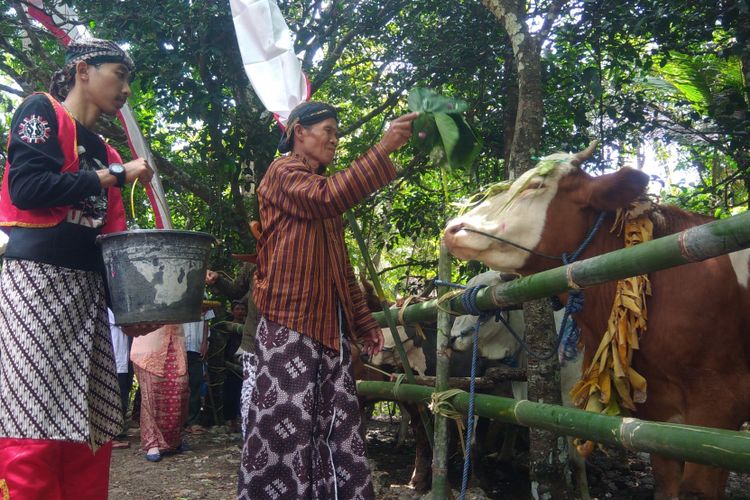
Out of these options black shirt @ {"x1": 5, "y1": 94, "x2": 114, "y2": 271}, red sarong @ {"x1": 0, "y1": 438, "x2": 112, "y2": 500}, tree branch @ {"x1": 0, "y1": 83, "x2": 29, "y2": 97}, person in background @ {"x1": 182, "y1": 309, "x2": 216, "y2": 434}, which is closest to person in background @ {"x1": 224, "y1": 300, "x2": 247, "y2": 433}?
person in background @ {"x1": 182, "y1": 309, "x2": 216, "y2": 434}

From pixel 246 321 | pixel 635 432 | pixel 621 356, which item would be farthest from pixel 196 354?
pixel 635 432

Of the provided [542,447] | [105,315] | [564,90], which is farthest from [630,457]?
[105,315]

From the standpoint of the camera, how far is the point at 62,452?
260cm

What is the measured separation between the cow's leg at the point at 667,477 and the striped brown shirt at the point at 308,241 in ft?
4.49

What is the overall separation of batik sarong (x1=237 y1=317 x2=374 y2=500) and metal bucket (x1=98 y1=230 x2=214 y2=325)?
39 cm

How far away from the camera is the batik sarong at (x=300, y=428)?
8.72 ft

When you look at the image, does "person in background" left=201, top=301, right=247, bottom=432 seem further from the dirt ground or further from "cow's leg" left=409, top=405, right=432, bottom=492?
"cow's leg" left=409, top=405, right=432, bottom=492

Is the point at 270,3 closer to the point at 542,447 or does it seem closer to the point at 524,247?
the point at 524,247

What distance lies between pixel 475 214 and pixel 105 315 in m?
1.62

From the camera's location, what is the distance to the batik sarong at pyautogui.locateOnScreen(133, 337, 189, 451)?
6699 millimetres

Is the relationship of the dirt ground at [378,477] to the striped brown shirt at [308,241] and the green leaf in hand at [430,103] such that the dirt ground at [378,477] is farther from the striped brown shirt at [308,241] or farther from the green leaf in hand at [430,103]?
Result: the green leaf in hand at [430,103]

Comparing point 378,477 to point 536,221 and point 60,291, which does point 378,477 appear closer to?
point 536,221

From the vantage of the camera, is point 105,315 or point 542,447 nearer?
point 105,315

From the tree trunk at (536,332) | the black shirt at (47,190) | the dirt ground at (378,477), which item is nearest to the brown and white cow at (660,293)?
the tree trunk at (536,332)
